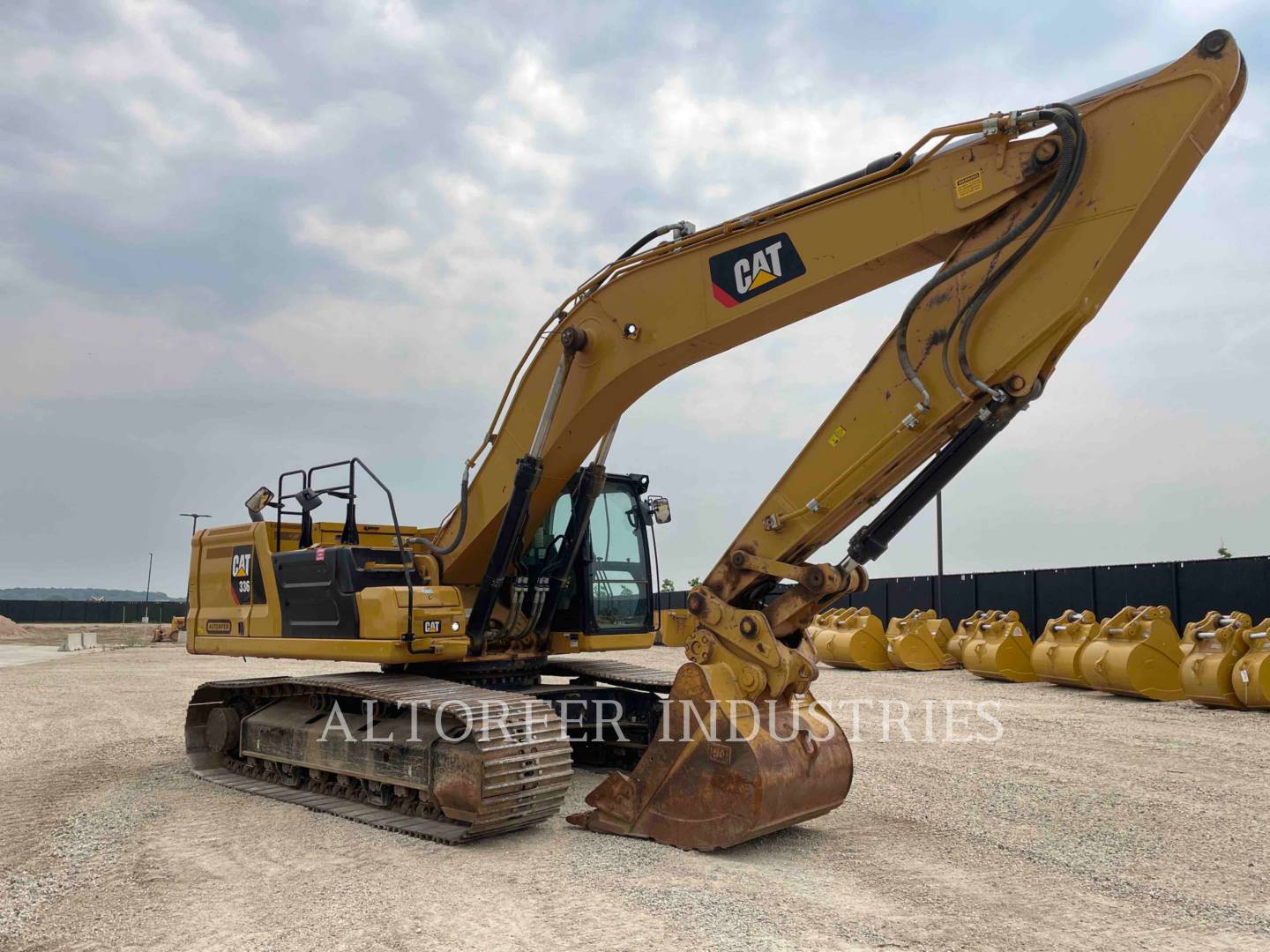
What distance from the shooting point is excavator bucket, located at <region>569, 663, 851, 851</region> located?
19.0ft

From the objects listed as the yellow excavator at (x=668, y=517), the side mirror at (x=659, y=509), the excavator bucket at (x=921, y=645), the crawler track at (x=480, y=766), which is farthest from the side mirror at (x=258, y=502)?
the excavator bucket at (x=921, y=645)

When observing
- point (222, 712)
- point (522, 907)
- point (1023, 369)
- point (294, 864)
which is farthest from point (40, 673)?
point (1023, 369)

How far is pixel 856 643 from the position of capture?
2052cm

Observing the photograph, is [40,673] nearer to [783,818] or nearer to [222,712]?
[222,712]

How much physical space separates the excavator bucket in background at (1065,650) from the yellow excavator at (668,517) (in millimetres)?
9334

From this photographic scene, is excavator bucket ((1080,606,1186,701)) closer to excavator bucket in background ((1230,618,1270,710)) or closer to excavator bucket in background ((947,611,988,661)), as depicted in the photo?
excavator bucket in background ((1230,618,1270,710))

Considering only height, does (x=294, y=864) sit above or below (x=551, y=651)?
below

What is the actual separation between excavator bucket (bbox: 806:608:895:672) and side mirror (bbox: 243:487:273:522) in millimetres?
13412

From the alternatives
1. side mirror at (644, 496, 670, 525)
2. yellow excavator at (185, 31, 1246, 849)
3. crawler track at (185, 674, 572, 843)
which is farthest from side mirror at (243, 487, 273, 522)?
side mirror at (644, 496, 670, 525)

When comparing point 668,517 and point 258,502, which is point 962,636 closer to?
point 668,517

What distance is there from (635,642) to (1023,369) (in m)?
4.56

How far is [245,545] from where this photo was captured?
8.90 meters

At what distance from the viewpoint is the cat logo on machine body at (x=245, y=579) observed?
866 centimetres

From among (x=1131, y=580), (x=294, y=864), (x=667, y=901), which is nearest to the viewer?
(x=667, y=901)
